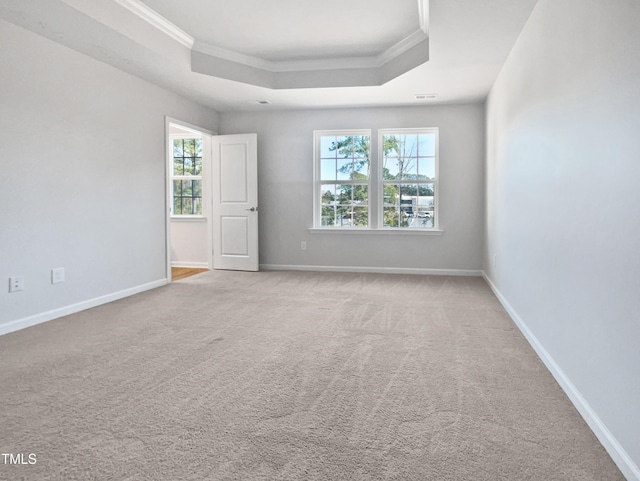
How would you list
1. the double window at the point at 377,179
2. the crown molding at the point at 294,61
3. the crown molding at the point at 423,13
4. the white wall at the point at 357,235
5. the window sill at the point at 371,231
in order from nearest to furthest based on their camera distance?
1. the crown molding at the point at 423,13
2. the crown molding at the point at 294,61
3. the white wall at the point at 357,235
4. the window sill at the point at 371,231
5. the double window at the point at 377,179

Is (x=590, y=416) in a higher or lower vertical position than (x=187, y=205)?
lower

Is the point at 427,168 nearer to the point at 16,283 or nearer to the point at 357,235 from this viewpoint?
the point at 357,235

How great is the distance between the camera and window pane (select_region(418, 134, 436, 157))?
19.9ft

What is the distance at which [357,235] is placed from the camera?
20.5 ft

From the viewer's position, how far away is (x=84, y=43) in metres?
3.63

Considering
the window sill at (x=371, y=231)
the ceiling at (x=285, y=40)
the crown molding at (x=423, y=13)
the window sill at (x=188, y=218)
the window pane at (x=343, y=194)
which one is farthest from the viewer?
the window sill at (x=188, y=218)

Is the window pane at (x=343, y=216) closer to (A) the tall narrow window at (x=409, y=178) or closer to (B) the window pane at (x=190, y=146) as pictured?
(A) the tall narrow window at (x=409, y=178)

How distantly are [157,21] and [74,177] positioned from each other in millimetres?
1606

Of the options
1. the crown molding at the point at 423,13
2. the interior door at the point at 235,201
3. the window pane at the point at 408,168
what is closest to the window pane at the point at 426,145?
the window pane at the point at 408,168

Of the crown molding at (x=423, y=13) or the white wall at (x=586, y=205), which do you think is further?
the crown molding at (x=423, y=13)

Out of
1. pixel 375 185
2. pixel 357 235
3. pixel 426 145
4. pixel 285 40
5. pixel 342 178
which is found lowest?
pixel 357 235

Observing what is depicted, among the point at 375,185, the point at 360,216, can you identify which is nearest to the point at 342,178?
the point at 375,185

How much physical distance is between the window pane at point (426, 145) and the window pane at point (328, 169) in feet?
4.13

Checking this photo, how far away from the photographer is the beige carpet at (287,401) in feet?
5.10
